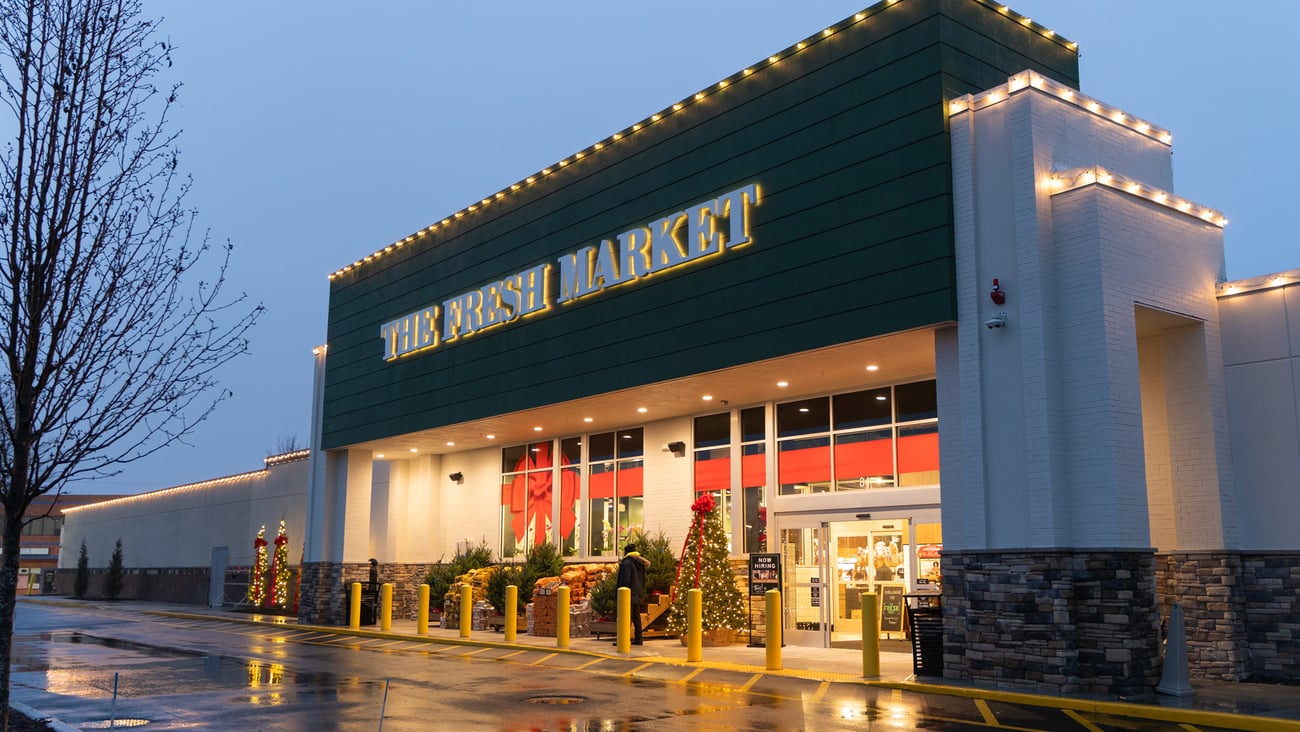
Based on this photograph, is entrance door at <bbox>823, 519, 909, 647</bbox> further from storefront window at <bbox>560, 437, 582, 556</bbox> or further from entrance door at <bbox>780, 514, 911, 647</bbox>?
storefront window at <bbox>560, 437, 582, 556</bbox>

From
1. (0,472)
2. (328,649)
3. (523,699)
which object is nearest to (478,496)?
(328,649)

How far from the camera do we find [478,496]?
104 feet

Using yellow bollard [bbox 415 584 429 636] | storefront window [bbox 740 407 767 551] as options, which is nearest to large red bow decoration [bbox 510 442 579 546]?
yellow bollard [bbox 415 584 429 636]

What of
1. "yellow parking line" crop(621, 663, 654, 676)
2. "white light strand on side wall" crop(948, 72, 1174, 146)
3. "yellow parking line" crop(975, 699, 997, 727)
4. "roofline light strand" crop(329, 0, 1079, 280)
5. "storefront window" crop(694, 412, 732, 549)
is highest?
"roofline light strand" crop(329, 0, 1079, 280)

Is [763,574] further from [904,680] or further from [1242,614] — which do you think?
[1242,614]

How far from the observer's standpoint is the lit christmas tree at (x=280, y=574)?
38.0m

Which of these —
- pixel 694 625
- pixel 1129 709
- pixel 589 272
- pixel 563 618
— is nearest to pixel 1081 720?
pixel 1129 709

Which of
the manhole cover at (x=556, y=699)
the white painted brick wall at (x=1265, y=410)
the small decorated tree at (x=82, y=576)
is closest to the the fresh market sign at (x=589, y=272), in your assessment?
the white painted brick wall at (x=1265, y=410)

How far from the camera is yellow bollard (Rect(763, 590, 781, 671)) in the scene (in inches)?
660

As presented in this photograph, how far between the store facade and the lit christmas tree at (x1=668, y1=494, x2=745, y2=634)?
1.29 metres

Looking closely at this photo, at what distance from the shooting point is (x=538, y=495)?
1161 inches

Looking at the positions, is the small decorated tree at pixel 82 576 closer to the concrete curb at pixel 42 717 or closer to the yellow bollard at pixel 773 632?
the concrete curb at pixel 42 717

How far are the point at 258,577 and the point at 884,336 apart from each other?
30.5 meters

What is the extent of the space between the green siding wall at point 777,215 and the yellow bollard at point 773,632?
164 inches
